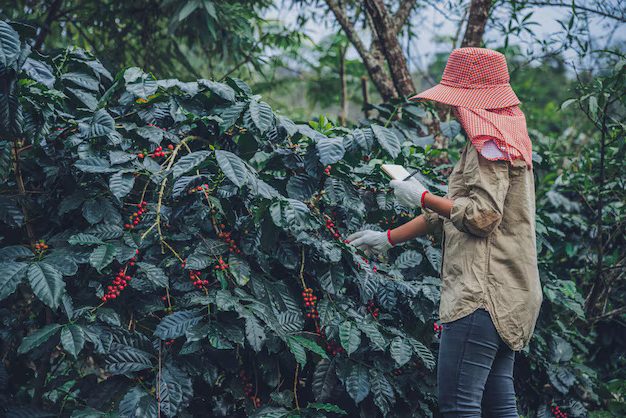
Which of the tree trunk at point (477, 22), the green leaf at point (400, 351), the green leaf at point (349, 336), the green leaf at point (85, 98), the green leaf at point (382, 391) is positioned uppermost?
the tree trunk at point (477, 22)

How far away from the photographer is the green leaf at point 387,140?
91.0 inches

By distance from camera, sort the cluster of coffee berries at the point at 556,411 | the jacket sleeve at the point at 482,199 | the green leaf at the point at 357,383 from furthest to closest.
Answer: the cluster of coffee berries at the point at 556,411, the green leaf at the point at 357,383, the jacket sleeve at the point at 482,199

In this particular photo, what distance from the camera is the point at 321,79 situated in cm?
624

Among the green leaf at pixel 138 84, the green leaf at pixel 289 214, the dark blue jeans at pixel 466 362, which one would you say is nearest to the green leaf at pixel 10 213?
the green leaf at pixel 138 84

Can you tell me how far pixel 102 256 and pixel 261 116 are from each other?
0.73 metres

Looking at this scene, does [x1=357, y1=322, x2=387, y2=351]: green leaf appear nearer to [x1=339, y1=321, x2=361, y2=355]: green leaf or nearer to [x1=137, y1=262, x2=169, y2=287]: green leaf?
[x1=339, y1=321, x2=361, y2=355]: green leaf

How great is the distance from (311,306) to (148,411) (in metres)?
0.69

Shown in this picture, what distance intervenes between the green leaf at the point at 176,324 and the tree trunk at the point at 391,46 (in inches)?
96.9

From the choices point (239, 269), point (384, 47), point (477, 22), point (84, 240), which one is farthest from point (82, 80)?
point (477, 22)

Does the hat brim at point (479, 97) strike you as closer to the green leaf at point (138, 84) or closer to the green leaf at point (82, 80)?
the green leaf at point (138, 84)

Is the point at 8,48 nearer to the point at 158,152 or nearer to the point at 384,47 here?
the point at 158,152

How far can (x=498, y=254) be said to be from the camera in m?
1.88

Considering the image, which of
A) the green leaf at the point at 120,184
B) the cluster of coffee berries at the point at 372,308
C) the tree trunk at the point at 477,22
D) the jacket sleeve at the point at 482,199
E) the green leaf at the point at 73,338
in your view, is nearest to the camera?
the jacket sleeve at the point at 482,199

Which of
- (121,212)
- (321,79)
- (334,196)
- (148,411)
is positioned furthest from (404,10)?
(148,411)
